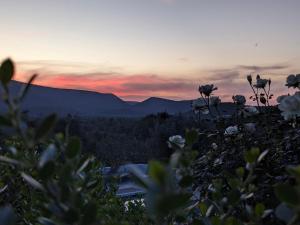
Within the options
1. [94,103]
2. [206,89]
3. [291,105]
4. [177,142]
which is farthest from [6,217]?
[94,103]

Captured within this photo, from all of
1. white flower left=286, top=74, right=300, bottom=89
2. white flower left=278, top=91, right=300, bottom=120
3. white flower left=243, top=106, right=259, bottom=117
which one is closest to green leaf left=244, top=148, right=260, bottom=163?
white flower left=278, top=91, right=300, bottom=120

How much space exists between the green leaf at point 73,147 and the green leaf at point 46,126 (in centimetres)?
15

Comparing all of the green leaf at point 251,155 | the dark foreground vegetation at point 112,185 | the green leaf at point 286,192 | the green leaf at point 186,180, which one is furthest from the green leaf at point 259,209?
the green leaf at point 286,192

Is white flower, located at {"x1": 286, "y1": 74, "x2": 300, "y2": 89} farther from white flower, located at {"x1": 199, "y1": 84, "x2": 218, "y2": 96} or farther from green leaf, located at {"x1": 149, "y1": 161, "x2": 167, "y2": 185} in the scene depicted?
green leaf, located at {"x1": 149, "y1": 161, "x2": 167, "y2": 185}

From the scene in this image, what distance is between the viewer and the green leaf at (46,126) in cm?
80

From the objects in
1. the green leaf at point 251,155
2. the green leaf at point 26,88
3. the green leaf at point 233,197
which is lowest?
the green leaf at point 233,197

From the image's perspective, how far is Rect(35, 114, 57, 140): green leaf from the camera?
0.80 metres

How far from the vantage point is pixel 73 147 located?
0.96m

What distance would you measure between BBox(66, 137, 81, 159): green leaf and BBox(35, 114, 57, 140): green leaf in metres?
0.15

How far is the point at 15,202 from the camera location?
3.19 m

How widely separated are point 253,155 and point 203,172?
3397 millimetres

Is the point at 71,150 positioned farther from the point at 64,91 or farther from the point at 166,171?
the point at 64,91

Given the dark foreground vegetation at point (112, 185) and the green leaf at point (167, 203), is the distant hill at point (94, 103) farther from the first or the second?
the green leaf at point (167, 203)

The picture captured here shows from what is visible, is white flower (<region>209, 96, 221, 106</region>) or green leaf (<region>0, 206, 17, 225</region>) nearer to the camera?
green leaf (<region>0, 206, 17, 225</region>)
